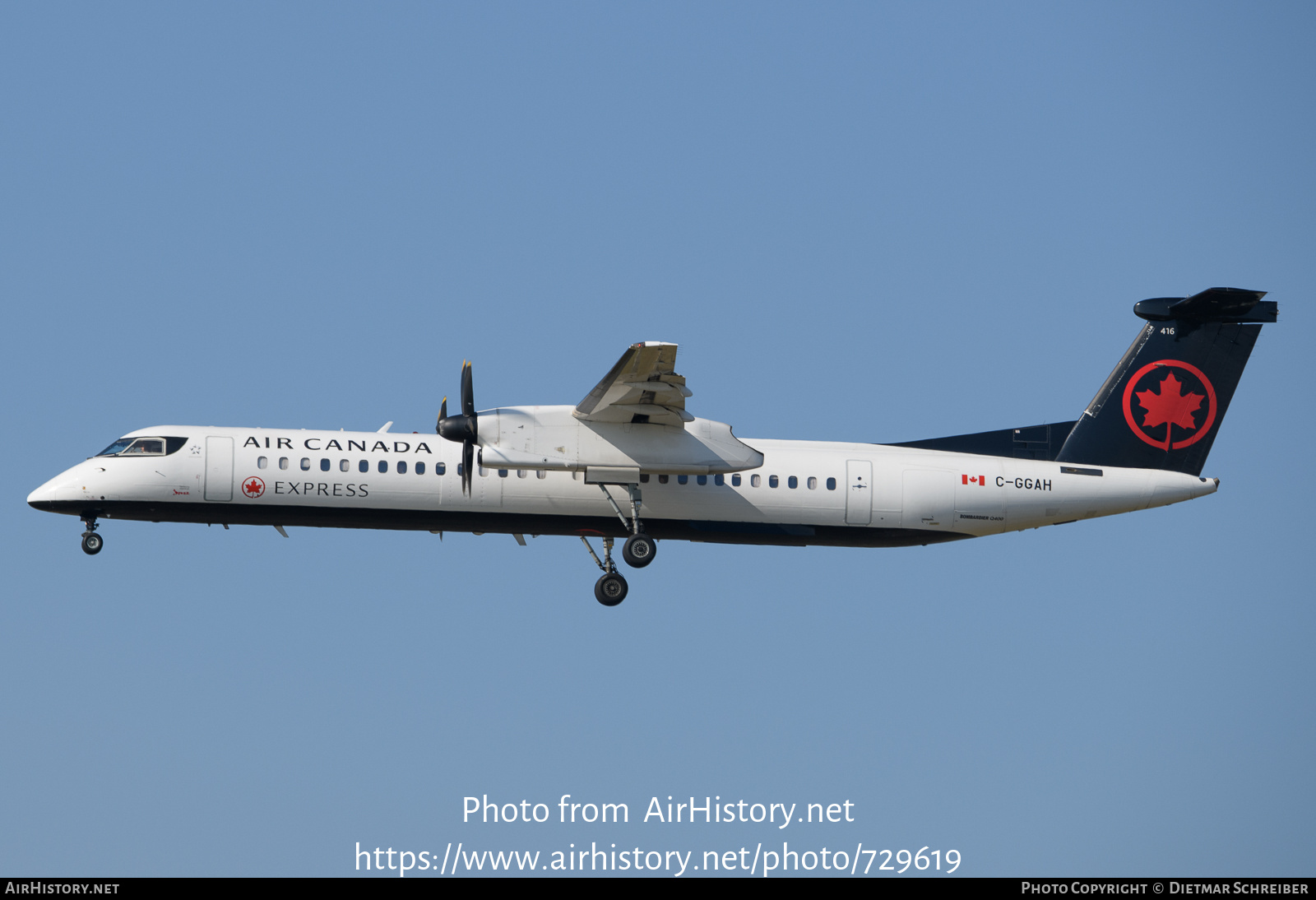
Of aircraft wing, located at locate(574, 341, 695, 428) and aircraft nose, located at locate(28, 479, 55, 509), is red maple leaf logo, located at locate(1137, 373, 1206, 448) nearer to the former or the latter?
aircraft wing, located at locate(574, 341, 695, 428)

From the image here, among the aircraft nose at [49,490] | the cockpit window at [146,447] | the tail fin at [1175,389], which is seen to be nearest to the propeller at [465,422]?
the cockpit window at [146,447]

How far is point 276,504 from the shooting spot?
27.0 m

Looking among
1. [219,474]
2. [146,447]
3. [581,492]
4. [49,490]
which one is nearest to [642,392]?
[581,492]

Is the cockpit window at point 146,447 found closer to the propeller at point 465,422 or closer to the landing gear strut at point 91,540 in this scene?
the landing gear strut at point 91,540

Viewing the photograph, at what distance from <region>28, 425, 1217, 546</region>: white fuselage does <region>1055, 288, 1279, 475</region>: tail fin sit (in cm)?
55

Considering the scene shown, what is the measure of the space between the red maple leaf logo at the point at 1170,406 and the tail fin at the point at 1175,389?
17 millimetres

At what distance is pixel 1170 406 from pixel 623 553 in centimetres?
1172

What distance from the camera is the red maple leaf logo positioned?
29547mm

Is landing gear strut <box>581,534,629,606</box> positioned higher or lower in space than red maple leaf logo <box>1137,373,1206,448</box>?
lower

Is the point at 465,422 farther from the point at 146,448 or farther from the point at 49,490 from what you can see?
the point at 49,490

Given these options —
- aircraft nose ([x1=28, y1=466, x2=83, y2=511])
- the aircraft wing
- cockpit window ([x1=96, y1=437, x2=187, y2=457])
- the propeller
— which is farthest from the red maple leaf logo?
aircraft nose ([x1=28, y1=466, x2=83, y2=511])

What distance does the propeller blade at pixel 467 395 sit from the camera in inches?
1020

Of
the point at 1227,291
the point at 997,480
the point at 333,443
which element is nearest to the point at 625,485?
the point at 333,443
